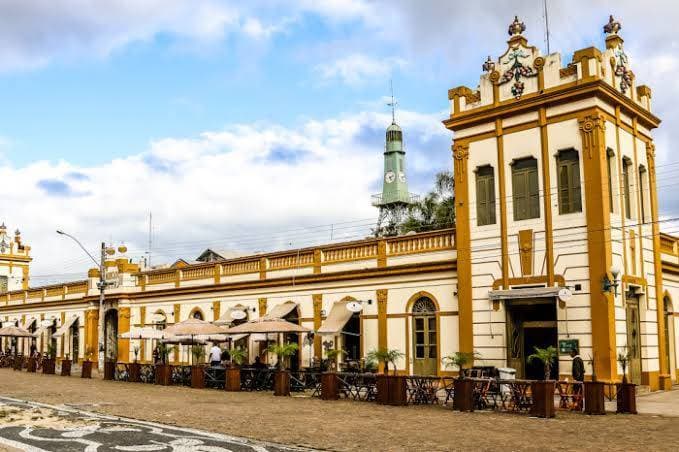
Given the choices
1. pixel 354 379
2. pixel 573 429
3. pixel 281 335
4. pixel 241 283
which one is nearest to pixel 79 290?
pixel 241 283

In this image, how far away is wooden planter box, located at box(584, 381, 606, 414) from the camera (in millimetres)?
16328

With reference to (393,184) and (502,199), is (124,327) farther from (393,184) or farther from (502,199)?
(393,184)

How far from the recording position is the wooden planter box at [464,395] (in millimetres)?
17203

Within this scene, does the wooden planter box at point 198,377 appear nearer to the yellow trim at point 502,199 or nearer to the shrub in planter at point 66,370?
the shrub in planter at point 66,370

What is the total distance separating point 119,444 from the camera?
1190 cm

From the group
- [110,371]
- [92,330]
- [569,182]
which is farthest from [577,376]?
[92,330]

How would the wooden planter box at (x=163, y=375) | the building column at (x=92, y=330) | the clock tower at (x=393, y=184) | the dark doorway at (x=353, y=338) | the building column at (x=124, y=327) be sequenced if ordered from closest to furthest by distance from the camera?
the dark doorway at (x=353, y=338)
the wooden planter box at (x=163, y=375)
the building column at (x=124, y=327)
the building column at (x=92, y=330)
the clock tower at (x=393, y=184)

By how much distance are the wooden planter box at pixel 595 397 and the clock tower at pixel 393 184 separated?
42048 mm

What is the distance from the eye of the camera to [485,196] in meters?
22.7

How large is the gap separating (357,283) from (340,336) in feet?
6.77

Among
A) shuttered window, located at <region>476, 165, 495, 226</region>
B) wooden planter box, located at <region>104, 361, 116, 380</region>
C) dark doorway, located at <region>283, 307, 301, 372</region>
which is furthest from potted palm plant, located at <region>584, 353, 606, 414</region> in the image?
wooden planter box, located at <region>104, 361, 116, 380</region>

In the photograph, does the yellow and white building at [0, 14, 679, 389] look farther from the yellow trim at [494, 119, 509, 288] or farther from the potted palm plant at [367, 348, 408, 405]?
the potted palm plant at [367, 348, 408, 405]

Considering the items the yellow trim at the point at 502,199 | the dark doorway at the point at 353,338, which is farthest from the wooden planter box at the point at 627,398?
the dark doorway at the point at 353,338

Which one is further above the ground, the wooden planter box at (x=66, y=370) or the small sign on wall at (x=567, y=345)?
the small sign on wall at (x=567, y=345)
